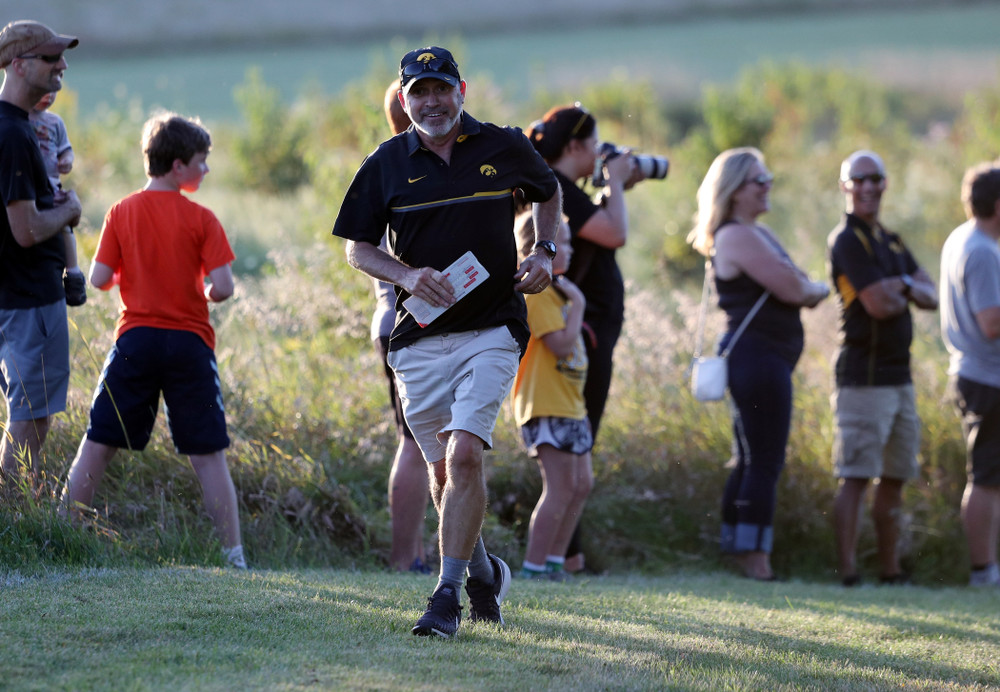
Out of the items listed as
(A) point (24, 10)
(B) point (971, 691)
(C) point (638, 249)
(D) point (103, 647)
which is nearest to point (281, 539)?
(D) point (103, 647)

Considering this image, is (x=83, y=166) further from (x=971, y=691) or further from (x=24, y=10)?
(x=24, y=10)

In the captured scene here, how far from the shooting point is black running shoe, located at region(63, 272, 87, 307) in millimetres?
5465

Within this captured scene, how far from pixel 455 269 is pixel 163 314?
5.58ft

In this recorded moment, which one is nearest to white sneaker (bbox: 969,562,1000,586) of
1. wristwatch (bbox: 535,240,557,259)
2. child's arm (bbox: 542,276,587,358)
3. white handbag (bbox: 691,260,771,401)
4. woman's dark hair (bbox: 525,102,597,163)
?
white handbag (bbox: 691,260,771,401)

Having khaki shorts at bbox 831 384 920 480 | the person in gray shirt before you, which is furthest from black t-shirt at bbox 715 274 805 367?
the person in gray shirt

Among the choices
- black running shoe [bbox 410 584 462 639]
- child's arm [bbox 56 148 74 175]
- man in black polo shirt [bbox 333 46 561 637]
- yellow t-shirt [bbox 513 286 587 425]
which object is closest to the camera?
black running shoe [bbox 410 584 462 639]

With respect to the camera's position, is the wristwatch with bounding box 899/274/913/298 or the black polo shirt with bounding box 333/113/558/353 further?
the wristwatch with bounding box 899/274/913/298

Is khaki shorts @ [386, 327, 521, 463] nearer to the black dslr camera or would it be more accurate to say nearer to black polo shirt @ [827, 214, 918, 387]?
the black dslr camera

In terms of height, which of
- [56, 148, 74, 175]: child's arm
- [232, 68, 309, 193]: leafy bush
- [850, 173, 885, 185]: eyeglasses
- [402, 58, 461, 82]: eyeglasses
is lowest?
[56, 148, 74, 175]: child's arm

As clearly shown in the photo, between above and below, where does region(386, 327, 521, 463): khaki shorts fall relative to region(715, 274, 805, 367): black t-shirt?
below

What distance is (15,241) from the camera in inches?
208

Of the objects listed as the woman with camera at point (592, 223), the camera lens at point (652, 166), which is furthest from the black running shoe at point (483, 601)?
the camera lens at point (652, 166)

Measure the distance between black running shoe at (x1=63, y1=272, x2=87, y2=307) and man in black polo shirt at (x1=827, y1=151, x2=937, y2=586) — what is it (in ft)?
13.4

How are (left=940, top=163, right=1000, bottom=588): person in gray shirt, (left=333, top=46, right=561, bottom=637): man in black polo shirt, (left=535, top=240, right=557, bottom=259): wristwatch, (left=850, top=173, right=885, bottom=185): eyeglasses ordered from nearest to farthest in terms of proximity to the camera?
(left=333, top=46, right=561, bottom=637): man in black polo shirt → (left=535, top=240, right=557, bottom=259): wristwatch → (left=940, top=163, right=1000, bottom=588): person in gray shirt → (left=850, top=173, right=885, bottom=185): eyeglasses
